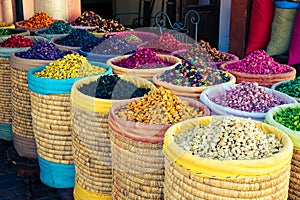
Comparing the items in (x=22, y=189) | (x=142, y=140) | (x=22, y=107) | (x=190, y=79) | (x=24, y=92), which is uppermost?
(x=190, y=79)

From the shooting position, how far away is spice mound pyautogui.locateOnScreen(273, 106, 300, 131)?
212cm

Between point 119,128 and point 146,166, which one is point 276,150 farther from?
point 119,128

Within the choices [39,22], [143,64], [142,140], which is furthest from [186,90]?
[39,22]

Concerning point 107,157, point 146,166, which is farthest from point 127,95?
point 146,166

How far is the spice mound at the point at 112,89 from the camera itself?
2.51 meters

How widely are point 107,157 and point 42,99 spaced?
0.64 meters

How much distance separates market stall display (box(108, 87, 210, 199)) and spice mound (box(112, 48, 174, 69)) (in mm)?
868

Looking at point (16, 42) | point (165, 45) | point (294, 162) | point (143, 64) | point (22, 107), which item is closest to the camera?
point (294, 162)

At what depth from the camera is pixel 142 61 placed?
317 centimetres

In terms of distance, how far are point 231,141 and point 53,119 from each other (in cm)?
139

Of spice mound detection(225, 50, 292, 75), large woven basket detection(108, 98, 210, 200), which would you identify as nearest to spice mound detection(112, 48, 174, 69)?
spice mound detection(225, 50, 292, 75)

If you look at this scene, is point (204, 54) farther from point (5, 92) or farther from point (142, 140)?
point (5, 92)

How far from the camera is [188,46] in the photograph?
395cm

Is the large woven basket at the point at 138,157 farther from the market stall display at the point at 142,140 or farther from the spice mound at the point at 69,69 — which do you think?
the spice mound at the point at 69,69
